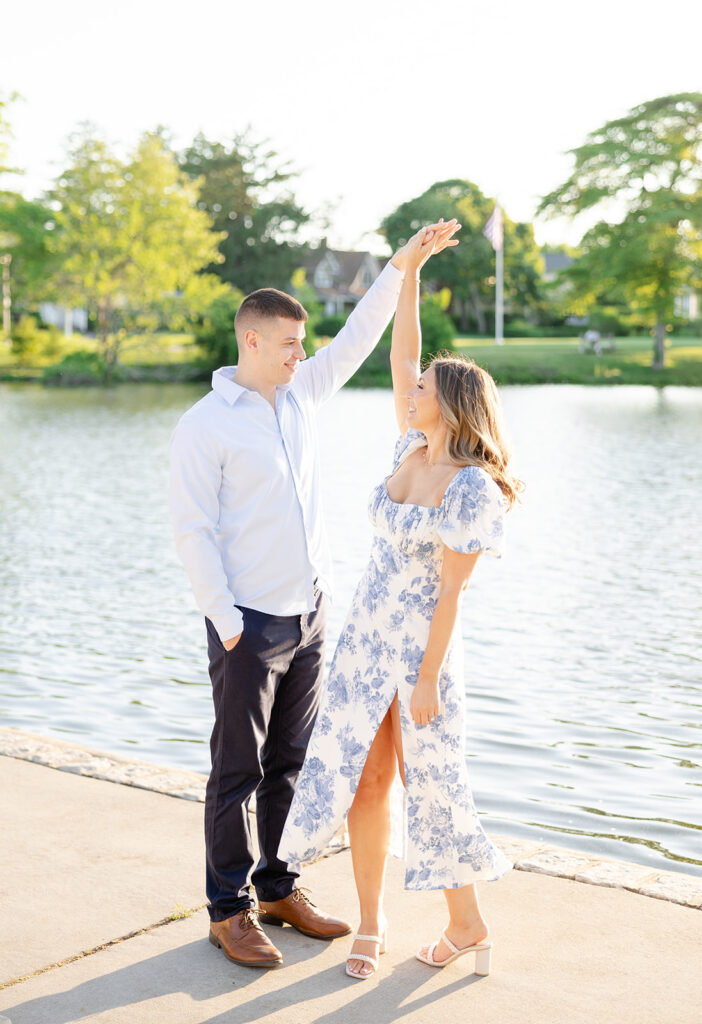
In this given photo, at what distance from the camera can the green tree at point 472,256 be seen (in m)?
79.6

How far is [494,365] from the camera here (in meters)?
58.6

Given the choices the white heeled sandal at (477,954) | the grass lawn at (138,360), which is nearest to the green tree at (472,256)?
the grass lawn at (138,360)

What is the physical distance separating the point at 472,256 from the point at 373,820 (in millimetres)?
78988

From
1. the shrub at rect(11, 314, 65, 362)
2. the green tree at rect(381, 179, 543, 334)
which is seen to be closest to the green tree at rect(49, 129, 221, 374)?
the shrub at rect(11, 314, 65, 362)

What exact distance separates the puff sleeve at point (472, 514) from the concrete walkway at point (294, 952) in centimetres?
128

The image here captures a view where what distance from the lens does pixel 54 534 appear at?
15570 millimetres

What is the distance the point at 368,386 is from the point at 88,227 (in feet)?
47.9

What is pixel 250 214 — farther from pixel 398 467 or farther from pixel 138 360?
pixel 398 467

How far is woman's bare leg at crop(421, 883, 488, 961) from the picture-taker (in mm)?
3746

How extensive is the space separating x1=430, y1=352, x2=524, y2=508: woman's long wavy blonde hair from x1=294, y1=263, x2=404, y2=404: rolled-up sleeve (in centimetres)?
90

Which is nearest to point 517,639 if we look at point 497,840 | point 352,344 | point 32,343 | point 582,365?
point 497,840

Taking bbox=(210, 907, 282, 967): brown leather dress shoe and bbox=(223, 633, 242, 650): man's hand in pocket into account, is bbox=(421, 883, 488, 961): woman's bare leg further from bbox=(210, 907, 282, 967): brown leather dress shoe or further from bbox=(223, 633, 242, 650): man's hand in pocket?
bbox=(223, 633, 242, 650): man's hand in pocket

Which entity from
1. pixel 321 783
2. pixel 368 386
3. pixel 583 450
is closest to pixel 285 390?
pixel 321 783

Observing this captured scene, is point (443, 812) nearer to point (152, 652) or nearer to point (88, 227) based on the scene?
point (152, 652)
